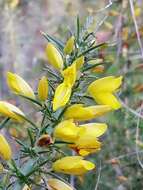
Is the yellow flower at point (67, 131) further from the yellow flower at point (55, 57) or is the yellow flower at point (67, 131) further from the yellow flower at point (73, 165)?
the yellow flower at point (55, 57)

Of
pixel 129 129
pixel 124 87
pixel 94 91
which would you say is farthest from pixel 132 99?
pixel 94 91

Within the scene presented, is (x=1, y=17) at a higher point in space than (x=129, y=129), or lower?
higher

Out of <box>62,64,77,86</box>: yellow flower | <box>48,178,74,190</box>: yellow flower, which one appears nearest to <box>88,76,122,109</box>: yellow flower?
<box>62,64,77,86</box>: yellow flower

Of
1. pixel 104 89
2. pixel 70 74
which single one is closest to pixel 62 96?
pixel 70 74

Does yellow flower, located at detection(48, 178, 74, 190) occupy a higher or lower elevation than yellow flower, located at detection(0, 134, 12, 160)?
lower

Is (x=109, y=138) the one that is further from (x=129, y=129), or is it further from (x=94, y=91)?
(x=94, y=91)

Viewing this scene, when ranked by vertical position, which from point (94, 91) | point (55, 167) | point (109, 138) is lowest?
point (109, 138)

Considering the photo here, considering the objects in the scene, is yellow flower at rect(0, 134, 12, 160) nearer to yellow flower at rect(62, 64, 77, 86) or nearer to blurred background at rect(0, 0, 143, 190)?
yellow flower at rect(62, 64, 77, 86)

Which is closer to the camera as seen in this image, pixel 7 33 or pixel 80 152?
pixel 80 152

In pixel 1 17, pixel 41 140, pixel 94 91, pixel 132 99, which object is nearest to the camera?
pixel 41 140
